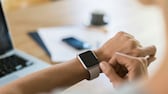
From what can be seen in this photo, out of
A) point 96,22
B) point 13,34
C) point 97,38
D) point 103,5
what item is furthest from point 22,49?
point 103,5

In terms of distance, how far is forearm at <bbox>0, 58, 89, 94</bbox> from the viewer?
0.97 meters

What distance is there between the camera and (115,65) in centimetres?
103

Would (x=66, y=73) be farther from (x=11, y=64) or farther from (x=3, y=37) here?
(x=3, y=37)

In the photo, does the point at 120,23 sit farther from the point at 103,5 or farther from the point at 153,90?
the point at 153,90

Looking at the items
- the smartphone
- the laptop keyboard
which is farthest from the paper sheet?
the laptop keyboard

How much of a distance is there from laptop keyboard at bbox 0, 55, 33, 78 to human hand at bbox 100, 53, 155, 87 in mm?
359

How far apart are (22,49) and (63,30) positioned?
0.89 ft

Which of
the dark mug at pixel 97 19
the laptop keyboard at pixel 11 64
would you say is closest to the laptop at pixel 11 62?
the laptop keyboard at pixel 11 64

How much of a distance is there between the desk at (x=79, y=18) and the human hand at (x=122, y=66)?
15.2 inches

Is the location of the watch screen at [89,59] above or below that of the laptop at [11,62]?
above

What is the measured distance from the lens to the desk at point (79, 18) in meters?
1.48

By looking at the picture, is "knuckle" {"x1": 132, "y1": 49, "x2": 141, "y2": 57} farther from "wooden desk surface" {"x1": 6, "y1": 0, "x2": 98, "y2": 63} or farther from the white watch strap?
"wooden desk surface" {"x1": 6, "y1": 0, "x2": 98, "y2": 63}

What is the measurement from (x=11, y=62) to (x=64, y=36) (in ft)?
1.14

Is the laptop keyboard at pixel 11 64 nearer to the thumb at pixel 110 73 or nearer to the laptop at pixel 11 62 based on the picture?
the laptop at pixel 11 62
